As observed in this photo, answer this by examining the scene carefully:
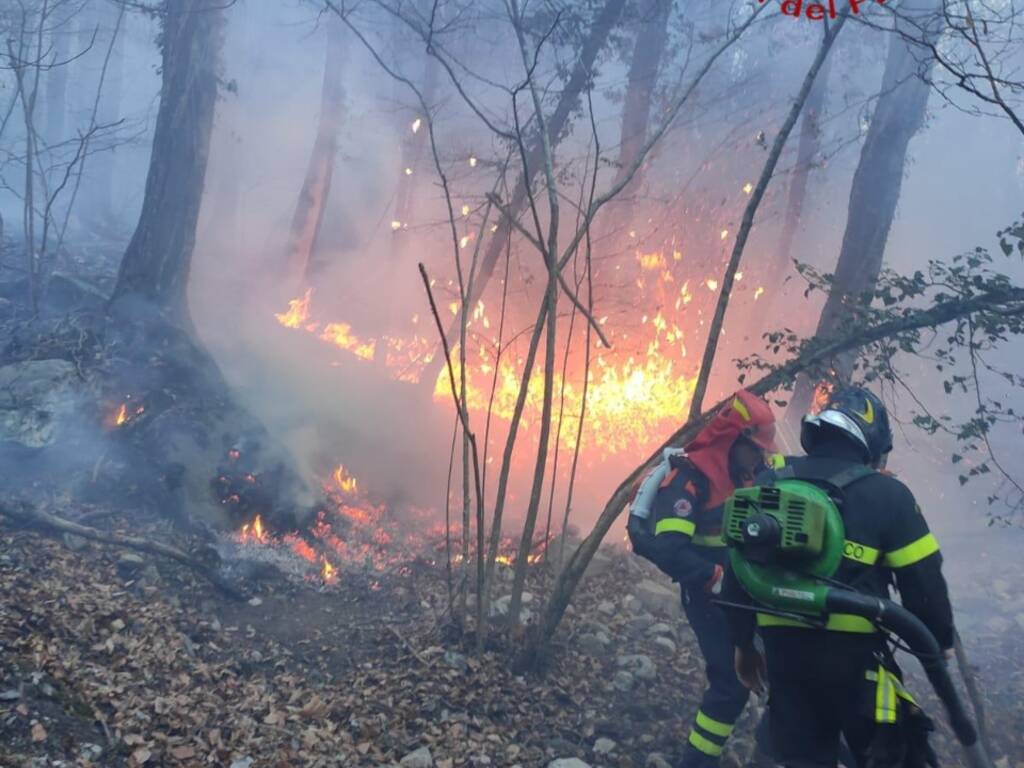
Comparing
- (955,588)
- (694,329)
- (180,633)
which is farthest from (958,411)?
(180,633)

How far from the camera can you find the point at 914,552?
9.78 feet

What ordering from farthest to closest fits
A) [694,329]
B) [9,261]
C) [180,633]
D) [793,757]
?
[694,329]
[9,261]
[180,633]
[793,757]

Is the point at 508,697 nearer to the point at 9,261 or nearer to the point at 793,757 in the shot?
the point at 793,757

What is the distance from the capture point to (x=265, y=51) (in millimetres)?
28250

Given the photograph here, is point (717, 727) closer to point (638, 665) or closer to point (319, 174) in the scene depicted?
point (638, 665)

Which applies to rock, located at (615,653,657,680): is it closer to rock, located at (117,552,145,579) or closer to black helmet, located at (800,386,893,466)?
black helmet, located at (800,386,893,466)

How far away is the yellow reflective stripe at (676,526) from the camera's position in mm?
4168

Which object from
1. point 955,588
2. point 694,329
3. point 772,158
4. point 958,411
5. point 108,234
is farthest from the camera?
A: point 958,411

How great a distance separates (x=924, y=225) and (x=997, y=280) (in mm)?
33764

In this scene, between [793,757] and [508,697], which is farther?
[508,697]

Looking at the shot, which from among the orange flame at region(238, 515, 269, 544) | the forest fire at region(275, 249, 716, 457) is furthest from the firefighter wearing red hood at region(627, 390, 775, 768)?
the forest fire at region(275, 249, 716, 457)

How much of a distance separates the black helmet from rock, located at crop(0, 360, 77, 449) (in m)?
7.69

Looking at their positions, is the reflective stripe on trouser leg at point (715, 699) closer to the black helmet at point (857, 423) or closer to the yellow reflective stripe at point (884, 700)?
the yellow reflective stripe at point (884, 700)

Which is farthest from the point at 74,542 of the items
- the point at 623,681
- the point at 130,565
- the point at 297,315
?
the point at 297,315
